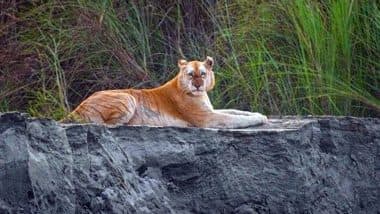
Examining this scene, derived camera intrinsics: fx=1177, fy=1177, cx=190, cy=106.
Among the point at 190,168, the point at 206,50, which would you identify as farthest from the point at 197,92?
the point at 206,50

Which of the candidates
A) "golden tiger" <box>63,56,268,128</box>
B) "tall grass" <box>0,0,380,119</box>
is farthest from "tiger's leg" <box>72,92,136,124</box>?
"tall grass" <box>0,0,380,119</box>

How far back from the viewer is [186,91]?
27.1 ft

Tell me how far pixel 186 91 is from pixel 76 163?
1.91 m

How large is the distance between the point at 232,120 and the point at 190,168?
992 mm

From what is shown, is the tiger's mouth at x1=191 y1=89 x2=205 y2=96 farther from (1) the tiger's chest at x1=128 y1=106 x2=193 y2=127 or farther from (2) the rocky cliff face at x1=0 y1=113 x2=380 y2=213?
(2) the rocky cliff face at x1=0 y1=113 x2=380 y2=213

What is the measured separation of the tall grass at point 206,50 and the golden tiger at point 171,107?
3.25ft

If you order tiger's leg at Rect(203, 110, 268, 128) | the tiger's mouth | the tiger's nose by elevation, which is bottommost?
tiger's leg at Rect(203, 110, 268, 128)

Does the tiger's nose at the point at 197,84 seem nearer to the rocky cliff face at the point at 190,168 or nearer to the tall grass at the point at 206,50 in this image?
the rocky cliff face at the point at 190,168

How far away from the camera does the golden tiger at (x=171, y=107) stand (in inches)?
308

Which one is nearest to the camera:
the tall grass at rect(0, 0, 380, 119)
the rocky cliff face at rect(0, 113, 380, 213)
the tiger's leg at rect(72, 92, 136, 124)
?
the rocky cliff face at rect(0, 113, 380, 213)

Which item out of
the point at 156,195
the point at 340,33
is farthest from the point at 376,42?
the point at 156,195

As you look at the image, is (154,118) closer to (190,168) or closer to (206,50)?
(190,168)

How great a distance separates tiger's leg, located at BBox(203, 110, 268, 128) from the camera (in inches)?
307

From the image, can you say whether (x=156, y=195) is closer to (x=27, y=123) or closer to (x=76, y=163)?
(x=76, y=163)
